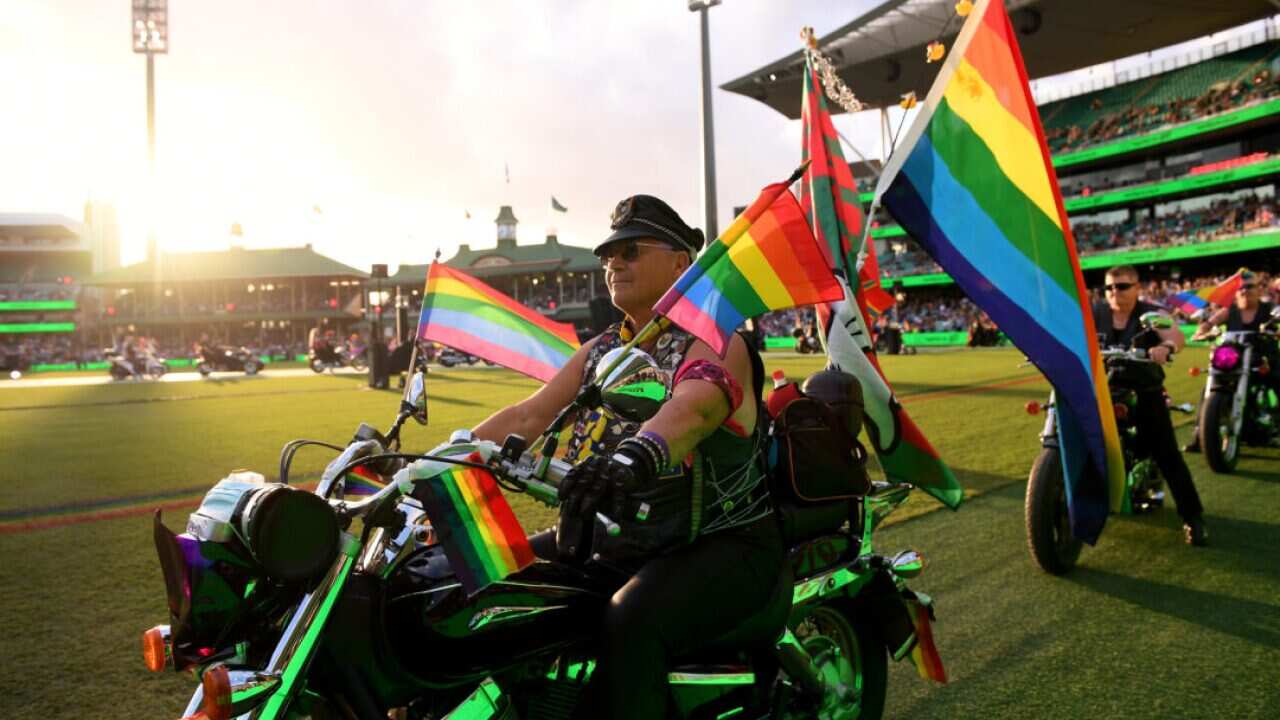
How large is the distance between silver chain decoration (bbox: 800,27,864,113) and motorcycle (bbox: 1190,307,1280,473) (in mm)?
3842

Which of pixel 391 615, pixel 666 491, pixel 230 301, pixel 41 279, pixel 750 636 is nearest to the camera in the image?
pixel 391 615

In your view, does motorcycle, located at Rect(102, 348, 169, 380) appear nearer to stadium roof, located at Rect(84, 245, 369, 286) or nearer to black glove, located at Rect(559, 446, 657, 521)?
black glove, located at Rect(559, 446, 657, 521)

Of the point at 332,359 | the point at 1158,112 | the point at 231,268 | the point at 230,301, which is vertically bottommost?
the point at 332,359

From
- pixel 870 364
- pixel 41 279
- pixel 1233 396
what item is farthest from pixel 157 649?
pixel 41 279

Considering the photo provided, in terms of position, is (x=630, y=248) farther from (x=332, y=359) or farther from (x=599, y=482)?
(x=332, y=359)

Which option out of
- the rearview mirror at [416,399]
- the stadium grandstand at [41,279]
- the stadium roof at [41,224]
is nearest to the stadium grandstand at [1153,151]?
the rearview mirror at [416,399]

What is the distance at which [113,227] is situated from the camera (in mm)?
119125

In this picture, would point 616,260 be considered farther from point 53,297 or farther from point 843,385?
point 53,297

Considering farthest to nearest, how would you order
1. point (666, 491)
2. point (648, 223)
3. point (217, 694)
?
1. point (648, 223)
2. point (666, 491)
3. point (217, 694)

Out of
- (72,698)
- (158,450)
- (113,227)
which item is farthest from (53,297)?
(72,698)

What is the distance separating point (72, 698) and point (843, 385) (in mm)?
3190

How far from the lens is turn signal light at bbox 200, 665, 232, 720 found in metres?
1.42

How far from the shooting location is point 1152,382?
5.41 m

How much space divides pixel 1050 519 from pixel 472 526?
13.0 feet
